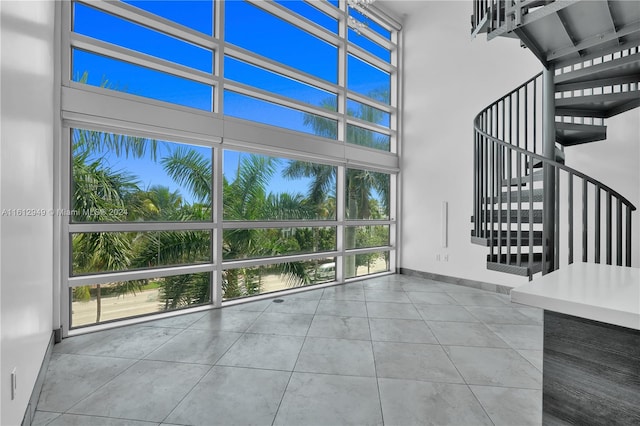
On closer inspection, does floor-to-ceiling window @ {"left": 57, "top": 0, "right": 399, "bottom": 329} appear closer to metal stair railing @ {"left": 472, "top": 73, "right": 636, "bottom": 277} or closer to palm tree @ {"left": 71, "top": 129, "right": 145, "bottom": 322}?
palm tree @ {"left": 71, "top": 129, "right": 145, "bottom": 322}

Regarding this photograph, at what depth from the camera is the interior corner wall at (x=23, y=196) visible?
1.42 metres

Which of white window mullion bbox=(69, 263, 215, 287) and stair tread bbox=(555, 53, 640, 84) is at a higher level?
stair tread bbox=(555, 53, 640, 84)

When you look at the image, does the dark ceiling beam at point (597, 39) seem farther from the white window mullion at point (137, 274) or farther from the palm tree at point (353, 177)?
the white window mullion at point (137, 274)

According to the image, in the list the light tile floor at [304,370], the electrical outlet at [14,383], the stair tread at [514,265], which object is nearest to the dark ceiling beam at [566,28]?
the stair tread at [514,265]

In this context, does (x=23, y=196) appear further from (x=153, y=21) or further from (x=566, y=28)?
(x=566, y=28)

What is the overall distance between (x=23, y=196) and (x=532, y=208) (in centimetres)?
366

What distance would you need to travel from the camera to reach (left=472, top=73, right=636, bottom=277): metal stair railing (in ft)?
8.76

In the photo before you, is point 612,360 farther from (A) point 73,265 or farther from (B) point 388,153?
(B) point 388,153

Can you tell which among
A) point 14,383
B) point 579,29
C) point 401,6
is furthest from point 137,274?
point 401,6

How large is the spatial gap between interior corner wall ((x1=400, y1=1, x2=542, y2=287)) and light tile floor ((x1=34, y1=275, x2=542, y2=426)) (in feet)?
5.66

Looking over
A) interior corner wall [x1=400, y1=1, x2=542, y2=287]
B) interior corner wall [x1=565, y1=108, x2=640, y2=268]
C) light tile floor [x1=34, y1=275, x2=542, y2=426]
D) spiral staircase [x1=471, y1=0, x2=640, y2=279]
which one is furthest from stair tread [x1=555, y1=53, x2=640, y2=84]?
light tile floor [x1=34, y1=275, x2=542, y2=426]

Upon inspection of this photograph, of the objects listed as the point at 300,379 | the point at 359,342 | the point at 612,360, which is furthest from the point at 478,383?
the point at 612,360

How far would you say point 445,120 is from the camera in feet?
17.4

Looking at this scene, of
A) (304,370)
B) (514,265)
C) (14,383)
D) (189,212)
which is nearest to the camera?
(14,383)
